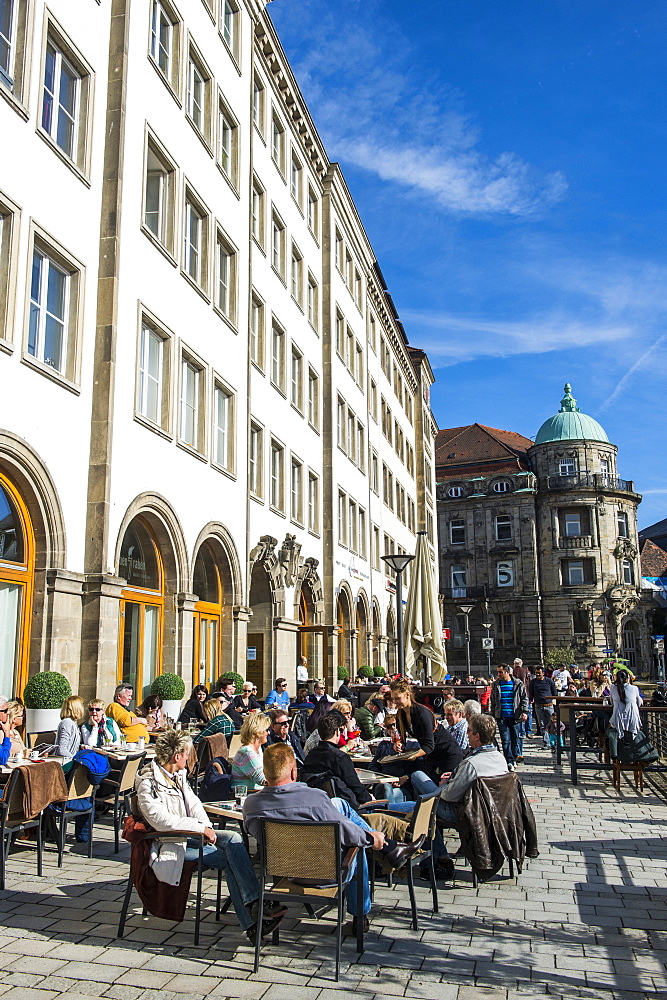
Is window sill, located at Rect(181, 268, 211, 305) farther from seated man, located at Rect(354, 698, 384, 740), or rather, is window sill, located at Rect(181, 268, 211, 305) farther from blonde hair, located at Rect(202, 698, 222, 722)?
blonde hair, located at Rect(202, 698, 222, 722)

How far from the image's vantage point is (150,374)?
52.8 ft

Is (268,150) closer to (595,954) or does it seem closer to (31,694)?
(31,694)

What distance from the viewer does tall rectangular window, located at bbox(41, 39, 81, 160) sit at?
43.1ft

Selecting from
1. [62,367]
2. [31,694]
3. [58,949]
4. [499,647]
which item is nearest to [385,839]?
[58,949]

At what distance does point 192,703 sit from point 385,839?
8010 millimetres

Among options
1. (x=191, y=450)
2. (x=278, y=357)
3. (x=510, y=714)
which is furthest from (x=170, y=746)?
(x=278, y=357)

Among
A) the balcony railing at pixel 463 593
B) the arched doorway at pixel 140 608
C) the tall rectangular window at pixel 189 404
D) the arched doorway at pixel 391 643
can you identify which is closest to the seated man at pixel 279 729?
the arched doorway at pixel 140 608

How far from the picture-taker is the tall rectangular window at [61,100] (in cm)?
1314

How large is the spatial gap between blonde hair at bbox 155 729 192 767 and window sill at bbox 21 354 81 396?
730cm

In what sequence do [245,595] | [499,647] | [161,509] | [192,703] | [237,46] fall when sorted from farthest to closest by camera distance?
[499,647]
[237,46]
[245,595]
[161,509]
[192,703]

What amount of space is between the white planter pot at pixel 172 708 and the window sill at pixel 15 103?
31.2 ft

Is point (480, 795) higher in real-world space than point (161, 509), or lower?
lower

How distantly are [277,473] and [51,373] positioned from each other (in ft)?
40.4

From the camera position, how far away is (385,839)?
665cm
